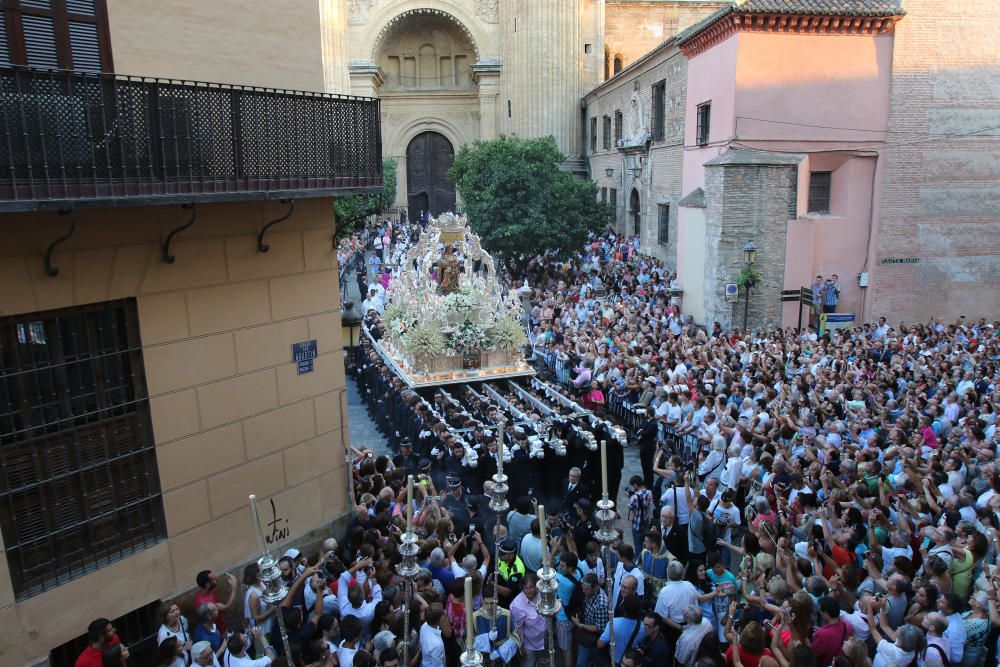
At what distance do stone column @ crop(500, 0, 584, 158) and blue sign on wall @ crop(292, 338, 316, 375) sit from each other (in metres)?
31.9

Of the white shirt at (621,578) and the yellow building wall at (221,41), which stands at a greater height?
the yellow building wall at (221,41)

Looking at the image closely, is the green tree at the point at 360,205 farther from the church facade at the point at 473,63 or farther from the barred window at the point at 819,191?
the barred window at the point at 819,191

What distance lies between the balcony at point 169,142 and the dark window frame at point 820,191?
48.9ft

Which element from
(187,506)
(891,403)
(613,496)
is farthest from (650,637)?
(891,403)

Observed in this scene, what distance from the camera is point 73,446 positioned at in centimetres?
627

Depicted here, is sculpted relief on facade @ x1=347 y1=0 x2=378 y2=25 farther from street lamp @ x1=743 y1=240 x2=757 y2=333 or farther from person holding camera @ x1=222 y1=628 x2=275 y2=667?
person holding camera @ x1=222 y1=628 x2=275 y2=667

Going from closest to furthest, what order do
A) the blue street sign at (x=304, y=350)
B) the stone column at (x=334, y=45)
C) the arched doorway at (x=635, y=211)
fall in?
1. the blue street sign at (x=304, y=350)
2. the arched doorway at (x=635, y=211)
3. the stone column at (x=334, y=45)

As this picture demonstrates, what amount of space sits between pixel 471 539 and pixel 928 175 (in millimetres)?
16996

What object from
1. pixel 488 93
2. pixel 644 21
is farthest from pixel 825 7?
pixel 644 21

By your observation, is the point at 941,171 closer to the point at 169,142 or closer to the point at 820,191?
the point at 820,191

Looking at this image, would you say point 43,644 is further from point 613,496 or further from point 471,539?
point 613,496

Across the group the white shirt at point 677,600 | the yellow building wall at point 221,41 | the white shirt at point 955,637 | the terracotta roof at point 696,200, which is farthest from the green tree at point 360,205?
the terracotta roof at point 696,200

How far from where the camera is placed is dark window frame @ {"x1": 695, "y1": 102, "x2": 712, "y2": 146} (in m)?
20.5

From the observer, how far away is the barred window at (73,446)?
19.4 ft
